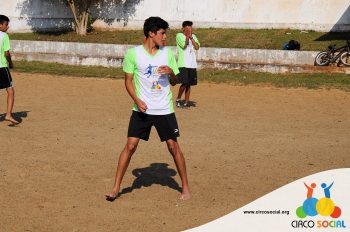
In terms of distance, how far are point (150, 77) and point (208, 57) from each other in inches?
602

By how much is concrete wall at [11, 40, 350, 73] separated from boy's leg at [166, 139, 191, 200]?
1316 centimetres

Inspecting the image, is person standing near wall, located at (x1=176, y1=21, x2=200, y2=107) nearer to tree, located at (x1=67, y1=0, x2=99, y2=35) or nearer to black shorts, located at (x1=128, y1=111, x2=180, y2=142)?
black shorts, located at (x1=128, y1=111, x2=180, y2=142)

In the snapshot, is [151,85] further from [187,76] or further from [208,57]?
[208,57]

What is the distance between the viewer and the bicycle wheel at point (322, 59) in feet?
65.8

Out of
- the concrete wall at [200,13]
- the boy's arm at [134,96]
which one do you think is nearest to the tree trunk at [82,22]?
the concrete wall at [200,13]

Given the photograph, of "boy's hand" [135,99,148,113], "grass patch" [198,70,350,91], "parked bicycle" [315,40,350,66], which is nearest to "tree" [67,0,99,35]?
"grass patch" [198,70,350,91]

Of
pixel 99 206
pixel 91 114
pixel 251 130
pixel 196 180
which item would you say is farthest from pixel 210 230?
pixel 91 114

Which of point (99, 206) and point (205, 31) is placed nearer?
point (99, 206)

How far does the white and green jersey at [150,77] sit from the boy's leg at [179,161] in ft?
1.13

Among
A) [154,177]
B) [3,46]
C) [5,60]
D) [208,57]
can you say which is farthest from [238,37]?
[154,177]

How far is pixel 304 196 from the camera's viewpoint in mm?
3752

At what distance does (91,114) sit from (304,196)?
348 inches

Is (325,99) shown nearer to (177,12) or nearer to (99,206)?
(99,206)

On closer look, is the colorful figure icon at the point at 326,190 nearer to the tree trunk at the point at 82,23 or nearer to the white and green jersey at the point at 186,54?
the white and green jersey at the point at 186,54
